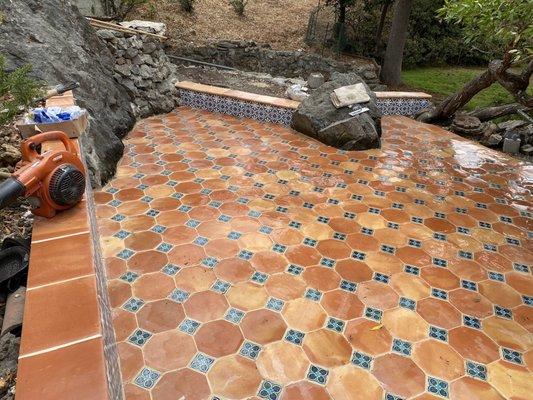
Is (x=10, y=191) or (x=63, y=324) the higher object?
(x=10, y=191)

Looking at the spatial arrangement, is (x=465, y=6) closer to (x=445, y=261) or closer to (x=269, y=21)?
(x=445, y=261)

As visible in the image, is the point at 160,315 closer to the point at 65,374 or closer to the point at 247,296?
the point at 247,296

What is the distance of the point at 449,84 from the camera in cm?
977

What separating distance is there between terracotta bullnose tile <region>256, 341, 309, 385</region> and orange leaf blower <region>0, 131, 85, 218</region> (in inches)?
60.8

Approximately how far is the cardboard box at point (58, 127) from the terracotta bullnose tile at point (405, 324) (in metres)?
2.95

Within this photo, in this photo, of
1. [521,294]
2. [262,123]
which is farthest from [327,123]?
[521,294]

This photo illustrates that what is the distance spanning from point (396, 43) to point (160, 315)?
866cm

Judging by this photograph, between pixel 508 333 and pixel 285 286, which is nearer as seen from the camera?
pixel 508 333

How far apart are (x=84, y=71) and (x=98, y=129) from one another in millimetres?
988

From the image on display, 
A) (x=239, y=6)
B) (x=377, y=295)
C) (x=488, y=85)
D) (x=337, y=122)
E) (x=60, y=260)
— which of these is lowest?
(x=377, y=295)

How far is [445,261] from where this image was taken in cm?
329

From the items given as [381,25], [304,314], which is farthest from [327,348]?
[381,25]

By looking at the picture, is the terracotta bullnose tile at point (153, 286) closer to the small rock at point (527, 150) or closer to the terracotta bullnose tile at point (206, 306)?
the terracotta bullnose tile at point (206, 306)

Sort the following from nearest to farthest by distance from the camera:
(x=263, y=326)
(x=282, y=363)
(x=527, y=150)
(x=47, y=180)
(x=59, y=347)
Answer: (x=59, y=347) < (x=47, y=180) < (x=282, y=363) < (x=263, y=326) < (x=527, y=150)
